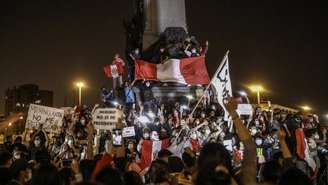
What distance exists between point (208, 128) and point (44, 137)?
243 inches

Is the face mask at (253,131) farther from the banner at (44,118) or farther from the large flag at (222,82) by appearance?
the banner at (44,118)

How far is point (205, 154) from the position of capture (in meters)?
4.75

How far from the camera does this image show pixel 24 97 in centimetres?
14600

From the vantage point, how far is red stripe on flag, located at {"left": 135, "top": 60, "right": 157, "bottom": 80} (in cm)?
2427

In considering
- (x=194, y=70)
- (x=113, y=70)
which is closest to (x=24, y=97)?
(x=113, y=70)

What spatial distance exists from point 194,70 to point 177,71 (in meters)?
0.97

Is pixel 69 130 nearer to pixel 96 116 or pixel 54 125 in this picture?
pixel 54 125

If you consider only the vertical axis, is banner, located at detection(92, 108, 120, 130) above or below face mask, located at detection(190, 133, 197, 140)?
above

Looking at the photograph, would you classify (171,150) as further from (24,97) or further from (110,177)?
(24,97)

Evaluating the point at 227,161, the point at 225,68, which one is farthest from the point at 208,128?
the point at 227,161

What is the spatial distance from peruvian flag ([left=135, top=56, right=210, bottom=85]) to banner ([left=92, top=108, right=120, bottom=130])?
9.96m

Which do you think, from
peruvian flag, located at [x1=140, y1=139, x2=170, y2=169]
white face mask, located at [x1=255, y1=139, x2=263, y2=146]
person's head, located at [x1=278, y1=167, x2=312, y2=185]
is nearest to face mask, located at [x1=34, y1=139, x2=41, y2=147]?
peruvian flag, located at [x1=140, y1=139, x2=170, y2=169]

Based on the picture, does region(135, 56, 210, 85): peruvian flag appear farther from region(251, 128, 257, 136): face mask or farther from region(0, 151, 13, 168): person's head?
region(0, 151, 13, 168): person's head

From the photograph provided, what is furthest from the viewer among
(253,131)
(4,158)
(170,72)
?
(170,72)
